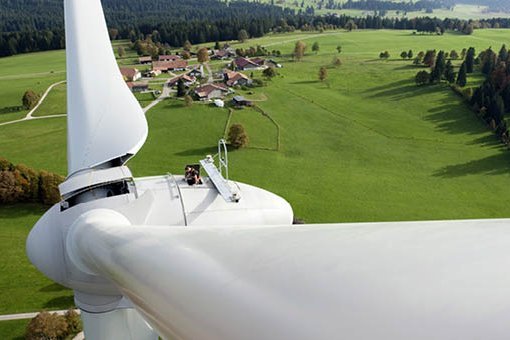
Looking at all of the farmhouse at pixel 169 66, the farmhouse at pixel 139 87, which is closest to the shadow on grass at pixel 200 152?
the farmhouse at pixel 139 87

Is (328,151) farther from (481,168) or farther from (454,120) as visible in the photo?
(454,120)

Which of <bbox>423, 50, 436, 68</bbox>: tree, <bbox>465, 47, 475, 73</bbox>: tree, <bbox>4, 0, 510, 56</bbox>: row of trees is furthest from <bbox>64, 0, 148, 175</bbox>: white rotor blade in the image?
<bbox>4, 0, 510, 56</bbox>: row of trees

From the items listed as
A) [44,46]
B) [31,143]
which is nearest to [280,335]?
[31,143]

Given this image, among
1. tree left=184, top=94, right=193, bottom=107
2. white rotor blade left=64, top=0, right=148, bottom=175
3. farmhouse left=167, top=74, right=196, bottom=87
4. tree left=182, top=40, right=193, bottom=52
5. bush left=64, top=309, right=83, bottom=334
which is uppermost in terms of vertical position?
white rotor blade left=64, top=0, right=148, bottom=175

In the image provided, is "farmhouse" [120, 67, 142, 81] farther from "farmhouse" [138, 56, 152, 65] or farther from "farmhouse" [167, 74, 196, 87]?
"farmhouse" [138, 56, 152, 65]

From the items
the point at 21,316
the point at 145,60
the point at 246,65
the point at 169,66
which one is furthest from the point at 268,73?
the point at 21,316

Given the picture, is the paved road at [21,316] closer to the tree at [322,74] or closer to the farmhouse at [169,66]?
the tree at [322,74]
